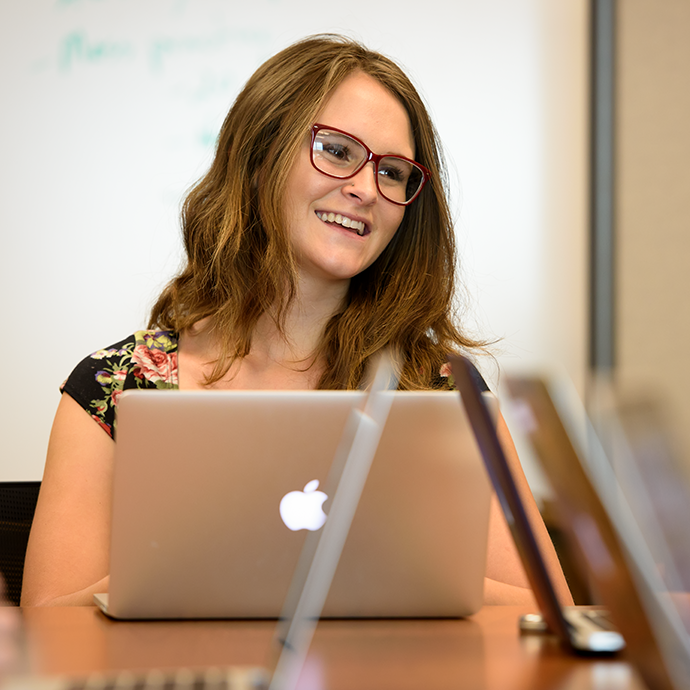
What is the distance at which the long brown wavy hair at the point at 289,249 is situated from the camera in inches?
59.6

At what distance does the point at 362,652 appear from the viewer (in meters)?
0.71

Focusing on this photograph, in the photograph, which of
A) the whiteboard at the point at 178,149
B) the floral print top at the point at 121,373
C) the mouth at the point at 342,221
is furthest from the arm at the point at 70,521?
the whiteboard at the point at 178,149

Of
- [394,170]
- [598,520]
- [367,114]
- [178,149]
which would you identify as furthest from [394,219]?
[598,520]

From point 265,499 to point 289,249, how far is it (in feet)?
2.66

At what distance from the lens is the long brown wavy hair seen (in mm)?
1513

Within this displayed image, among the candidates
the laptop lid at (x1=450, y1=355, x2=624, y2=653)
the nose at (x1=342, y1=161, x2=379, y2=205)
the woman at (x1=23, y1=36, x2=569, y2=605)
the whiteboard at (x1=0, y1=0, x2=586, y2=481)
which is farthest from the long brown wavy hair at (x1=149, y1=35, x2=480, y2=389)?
the laptop lid at (x1=450, y1=355, x2=624, y2=653)

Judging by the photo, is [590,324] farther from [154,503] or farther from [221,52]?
[154,503]

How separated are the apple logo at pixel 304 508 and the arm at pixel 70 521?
44 centimetres

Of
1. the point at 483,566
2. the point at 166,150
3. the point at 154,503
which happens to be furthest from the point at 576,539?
the point at 166,150

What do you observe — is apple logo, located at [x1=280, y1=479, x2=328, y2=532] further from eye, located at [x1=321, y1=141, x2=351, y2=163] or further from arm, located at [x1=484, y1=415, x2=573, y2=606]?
eye, located at [x1=321, y1=141, x2=351, y2=163]

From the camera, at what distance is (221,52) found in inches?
89.4

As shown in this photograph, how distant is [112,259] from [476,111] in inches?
45.2

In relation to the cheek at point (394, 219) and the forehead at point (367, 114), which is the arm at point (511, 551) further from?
the forehead at point (367, 114)

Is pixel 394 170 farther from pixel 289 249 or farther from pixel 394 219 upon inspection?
pixel 289 249
